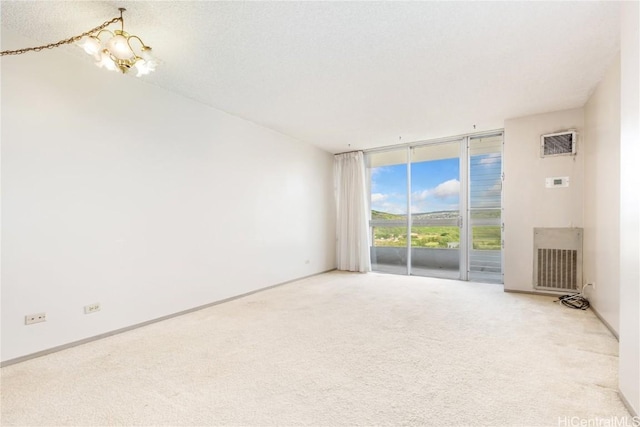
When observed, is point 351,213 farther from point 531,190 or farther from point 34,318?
point 34,318

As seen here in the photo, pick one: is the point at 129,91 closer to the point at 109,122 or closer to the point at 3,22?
the point at 109,122

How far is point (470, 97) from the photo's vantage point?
11.5 ft

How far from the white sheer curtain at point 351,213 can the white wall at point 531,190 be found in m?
2.46

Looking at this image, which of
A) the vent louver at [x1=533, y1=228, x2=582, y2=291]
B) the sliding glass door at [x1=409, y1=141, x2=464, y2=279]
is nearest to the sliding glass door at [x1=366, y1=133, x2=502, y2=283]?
the sliding glass door at [x1=409, y1=141, x2=464, y2=279]

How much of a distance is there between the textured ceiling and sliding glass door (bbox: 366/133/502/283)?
4.27 ft

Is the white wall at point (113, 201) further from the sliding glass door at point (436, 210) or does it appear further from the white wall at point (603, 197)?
the white wall at point (603, 197)

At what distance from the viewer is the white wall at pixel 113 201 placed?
232cm

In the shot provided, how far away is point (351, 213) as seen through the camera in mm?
6098

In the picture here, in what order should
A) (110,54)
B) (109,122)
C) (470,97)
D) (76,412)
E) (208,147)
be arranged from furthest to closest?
(208,147), (470,97), (109,122), (110,54), (76,412)

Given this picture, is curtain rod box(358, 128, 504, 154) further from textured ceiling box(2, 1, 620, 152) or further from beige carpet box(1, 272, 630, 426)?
beige carpet box(1, 272, 630, 426)

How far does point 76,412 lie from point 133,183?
2.03 meters

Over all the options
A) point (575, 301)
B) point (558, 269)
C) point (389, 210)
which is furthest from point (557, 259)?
point (389, 210)

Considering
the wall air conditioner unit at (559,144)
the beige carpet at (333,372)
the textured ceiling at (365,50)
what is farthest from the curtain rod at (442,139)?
the beige carpet at (333,372)

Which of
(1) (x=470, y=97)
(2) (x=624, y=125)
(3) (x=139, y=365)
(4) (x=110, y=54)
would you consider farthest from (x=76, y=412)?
(1) (x=470, y=97)
